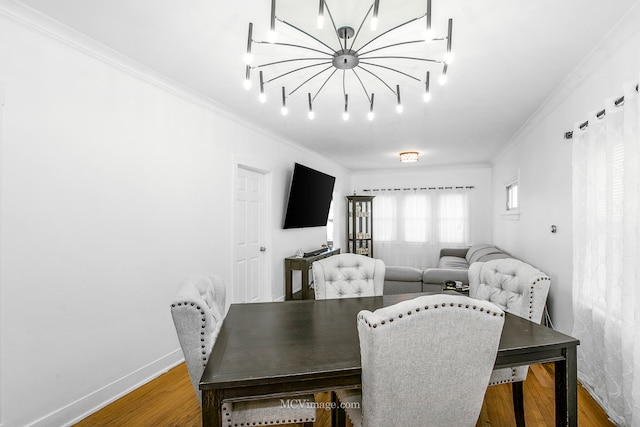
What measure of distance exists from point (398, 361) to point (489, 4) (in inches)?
69.8

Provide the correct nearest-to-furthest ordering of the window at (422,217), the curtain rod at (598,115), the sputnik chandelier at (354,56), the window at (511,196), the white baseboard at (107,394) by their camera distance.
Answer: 1. the sputnik chandelier at (354,56)
2. the curtain rod at (598,115)
3. the white baseboard at (107,394)
4. the window at (511,196)
5. the window at (422,217)

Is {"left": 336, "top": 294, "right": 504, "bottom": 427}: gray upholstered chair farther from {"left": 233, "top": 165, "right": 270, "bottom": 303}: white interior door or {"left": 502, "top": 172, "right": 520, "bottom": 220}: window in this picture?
{"left": 502, "top": 172, "right": 520, "bottom": 220}: window

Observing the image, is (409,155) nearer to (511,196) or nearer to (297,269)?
(511,196)

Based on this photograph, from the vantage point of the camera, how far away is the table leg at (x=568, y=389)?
141 centimetres

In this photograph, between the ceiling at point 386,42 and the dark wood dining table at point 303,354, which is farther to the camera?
the ceiling at point 386,42

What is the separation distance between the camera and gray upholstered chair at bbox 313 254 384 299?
7.98 feet

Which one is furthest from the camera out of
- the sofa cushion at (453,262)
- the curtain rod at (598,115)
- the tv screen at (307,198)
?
the sofa cushion at (453,262)

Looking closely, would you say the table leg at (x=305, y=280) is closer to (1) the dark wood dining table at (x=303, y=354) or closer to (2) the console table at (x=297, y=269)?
(2) the console table at (x=297, y=269)

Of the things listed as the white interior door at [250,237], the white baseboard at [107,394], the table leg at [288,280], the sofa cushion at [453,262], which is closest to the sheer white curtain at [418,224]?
the sofa cushion at [453,262]

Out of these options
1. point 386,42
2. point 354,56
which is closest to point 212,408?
point 354,56

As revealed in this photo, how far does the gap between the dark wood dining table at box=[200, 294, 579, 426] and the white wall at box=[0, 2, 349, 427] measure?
1022mm

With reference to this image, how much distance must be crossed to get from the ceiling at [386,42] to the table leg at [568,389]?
5.67 ft

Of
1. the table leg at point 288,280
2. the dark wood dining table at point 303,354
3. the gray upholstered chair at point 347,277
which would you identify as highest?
the gray upholstered chair at point 347,277

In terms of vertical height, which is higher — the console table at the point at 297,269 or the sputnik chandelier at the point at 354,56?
the sputnik chandelier at the point at 354,56
